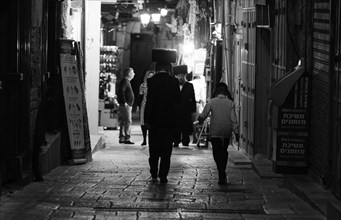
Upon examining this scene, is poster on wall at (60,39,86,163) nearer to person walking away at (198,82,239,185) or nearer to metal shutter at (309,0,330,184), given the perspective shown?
person walking away at (198,82,239,185)

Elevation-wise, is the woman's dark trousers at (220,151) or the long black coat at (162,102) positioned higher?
the long black coat at (162,102)

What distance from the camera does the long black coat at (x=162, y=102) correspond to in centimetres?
1509

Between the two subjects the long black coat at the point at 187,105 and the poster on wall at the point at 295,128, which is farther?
the long black coat at the point at 187,105

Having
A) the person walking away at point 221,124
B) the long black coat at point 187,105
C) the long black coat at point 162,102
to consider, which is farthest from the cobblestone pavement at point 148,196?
the long black coat at point 187,105

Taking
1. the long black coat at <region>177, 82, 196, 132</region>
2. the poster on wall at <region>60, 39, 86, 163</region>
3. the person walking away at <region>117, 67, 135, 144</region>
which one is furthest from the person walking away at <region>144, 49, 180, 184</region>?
the person walking away at <region>117, 67, 135, 144</region>

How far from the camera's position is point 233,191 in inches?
550

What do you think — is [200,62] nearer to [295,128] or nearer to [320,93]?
[295,128]

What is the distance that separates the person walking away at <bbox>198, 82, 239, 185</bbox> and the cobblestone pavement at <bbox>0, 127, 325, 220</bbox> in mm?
481

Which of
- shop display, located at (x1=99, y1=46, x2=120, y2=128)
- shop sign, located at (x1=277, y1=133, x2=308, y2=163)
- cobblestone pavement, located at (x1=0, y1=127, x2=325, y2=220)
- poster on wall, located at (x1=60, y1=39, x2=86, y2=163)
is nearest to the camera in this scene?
cobblestone pavement, located at (x1=0, y1=127, x2=325, y2=220)

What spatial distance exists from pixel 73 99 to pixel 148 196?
16.7 ft

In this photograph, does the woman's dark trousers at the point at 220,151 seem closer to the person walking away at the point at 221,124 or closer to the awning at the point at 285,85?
the person walking away at the point at 221,124

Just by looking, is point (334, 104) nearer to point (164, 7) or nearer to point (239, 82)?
point (239, 82)

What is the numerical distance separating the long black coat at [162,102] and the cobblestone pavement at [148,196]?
1.00 meters

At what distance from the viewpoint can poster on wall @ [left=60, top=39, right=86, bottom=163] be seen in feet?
57.7
